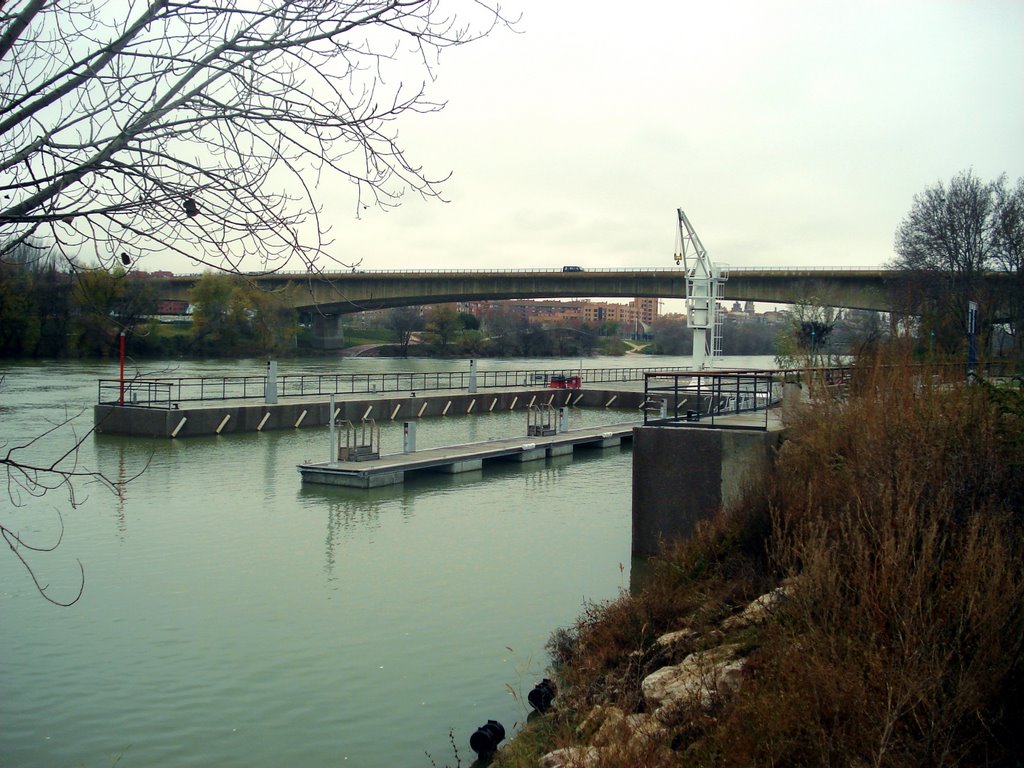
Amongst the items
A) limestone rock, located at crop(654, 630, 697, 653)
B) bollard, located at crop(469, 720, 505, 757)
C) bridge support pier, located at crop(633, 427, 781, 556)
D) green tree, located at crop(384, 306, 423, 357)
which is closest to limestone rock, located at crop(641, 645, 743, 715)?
limestone rock, located at crop(654, 630, 697, 653)

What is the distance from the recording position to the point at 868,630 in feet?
19.8

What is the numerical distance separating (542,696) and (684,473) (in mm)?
6081

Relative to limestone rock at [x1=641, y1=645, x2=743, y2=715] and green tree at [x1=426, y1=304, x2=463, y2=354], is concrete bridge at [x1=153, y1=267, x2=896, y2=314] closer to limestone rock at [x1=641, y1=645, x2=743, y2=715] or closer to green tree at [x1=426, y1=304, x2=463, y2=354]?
green tree at [x1=426, y1=304, x2=463, y2=354]

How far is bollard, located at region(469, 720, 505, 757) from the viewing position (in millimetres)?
8195

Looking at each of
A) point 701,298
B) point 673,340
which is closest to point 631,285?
point 701,298

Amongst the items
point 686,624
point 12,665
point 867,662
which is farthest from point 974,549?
point 12,665

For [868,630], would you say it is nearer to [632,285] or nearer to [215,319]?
[215,319]

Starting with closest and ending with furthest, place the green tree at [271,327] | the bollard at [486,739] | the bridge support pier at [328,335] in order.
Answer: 1. the bollard at [486,739]
2. the green tree at [271,327]
3. the bridge support pier at [328,335]

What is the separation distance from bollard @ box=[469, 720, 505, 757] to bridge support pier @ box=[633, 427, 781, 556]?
6.11 m

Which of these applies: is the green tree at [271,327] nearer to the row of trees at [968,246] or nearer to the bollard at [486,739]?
the row of trees at [968,246]

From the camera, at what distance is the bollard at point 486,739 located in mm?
8195

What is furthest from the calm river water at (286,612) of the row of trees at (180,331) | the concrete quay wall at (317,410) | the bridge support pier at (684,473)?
the concrete quay wall at (317,410)

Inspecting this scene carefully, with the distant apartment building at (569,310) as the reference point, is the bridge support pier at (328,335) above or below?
below

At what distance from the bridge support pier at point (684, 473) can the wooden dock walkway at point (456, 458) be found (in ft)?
26.8
